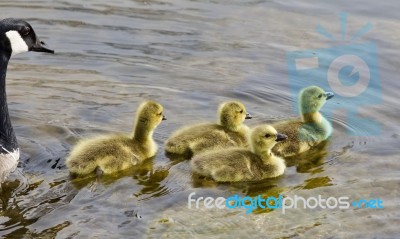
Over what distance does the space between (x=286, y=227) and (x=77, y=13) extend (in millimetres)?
5848

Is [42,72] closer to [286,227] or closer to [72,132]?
[72,132]

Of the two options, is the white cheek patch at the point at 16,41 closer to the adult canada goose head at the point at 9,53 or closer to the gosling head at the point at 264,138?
the adult canada goose head at the point at 9,53

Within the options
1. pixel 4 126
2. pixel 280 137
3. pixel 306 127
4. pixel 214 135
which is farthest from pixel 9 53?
pixel 306 127

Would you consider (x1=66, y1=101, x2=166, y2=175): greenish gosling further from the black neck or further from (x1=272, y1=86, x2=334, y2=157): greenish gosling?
(x1=272, y1=86, x2=334, y2=157): greenish gosling

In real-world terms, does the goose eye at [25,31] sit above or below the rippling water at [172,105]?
above

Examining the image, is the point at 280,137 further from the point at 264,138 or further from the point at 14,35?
the point at 14,35

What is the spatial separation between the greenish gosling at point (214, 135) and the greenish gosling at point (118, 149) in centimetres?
23

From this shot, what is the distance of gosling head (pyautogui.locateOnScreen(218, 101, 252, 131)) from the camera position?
311 inches

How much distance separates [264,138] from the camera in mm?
7422

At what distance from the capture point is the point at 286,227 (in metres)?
6.64

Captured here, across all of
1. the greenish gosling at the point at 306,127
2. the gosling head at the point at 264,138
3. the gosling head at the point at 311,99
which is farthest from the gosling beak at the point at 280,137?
the gosling head at the point at 311,99

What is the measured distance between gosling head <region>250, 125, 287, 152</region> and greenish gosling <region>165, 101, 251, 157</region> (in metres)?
0.46

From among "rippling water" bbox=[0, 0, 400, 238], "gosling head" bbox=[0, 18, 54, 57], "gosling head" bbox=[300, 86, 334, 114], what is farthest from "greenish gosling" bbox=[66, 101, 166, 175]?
"gosling head" bbox=[300, 86, 334, 114]

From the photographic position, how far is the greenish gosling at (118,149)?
23.7 feet
